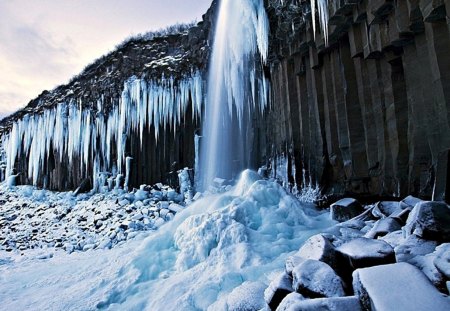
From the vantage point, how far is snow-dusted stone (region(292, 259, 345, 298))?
2.44m

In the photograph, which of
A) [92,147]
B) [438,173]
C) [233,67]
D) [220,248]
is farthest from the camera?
[92,147]

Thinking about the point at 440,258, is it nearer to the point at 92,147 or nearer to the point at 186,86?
the point at 186,86

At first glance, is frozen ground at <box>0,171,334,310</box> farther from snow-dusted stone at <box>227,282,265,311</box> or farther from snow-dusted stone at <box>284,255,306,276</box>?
snow-dusted stone at <box>284,255,306,276</box>

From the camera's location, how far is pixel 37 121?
22.5 metres

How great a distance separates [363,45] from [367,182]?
9.56 ft

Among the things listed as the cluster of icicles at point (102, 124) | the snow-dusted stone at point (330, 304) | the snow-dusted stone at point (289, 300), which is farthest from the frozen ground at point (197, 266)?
the cluster of icicles at point (102, 124)

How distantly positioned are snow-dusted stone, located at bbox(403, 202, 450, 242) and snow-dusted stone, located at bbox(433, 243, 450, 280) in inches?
16.1

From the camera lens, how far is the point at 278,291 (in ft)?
9.23

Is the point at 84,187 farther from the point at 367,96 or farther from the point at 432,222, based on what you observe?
the point at 432,222

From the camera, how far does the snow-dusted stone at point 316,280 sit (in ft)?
8.01

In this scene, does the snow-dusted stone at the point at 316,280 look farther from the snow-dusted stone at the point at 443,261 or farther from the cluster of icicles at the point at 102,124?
the cluster of icicles at the point at 102,124

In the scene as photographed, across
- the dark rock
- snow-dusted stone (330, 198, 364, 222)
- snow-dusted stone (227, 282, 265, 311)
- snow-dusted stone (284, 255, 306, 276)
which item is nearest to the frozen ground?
snow-dusted stone (227, 282, 265, 311)

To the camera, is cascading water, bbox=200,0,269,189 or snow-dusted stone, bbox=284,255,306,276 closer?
snow-dusted stone, bbox=284,255,306,276

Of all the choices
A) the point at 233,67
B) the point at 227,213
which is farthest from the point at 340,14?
the point at 233,67
